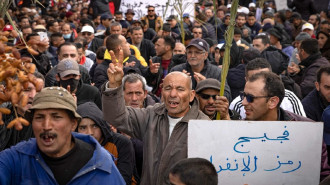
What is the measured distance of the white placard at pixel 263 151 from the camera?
12.7ft

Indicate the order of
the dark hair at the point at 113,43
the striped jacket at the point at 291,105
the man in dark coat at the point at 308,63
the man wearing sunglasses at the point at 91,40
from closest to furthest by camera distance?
the striped jacket at the point at 291,105 → the man in dark coat at the point at 308,63 → the dark hair at the point at 113,43 → the man wearing sunglasses at the point at 91,40

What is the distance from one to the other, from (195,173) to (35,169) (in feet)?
2.87

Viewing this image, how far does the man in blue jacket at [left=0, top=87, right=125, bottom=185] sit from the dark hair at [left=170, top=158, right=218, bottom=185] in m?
0.38

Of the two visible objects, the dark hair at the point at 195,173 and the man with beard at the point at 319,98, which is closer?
the dark hair at the point at 195,173

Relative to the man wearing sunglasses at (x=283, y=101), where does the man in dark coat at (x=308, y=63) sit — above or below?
above

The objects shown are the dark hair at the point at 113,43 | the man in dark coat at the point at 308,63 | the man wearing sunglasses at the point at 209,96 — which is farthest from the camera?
the dark hair at the point at 113,43

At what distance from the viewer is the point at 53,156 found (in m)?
3.19

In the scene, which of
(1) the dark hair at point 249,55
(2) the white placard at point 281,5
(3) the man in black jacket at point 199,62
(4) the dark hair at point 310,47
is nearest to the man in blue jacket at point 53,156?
(3) the man in black jacket at point 199,62

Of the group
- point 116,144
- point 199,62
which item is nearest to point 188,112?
point 116,144

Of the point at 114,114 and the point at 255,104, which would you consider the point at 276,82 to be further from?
the point at 114,114

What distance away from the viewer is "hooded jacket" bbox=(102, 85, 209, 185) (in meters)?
3.90

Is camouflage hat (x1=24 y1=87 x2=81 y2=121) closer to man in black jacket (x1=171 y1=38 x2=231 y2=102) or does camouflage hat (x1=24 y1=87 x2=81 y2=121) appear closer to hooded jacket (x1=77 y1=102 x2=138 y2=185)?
hooded jacket (x1=77 y1=102 x2=138 y2=185)

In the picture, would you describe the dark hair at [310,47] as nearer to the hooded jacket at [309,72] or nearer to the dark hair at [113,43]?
the hooded jacket at [309,72]

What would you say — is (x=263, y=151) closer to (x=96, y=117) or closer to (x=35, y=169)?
(x=96, y=117)
